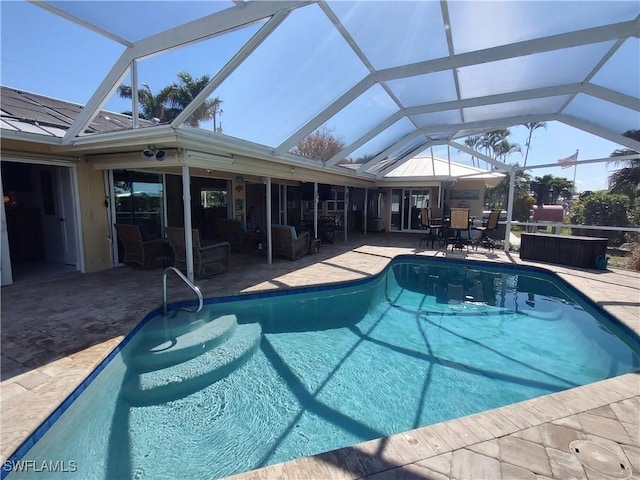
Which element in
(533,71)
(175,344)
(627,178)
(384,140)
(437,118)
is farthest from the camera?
(627,178)

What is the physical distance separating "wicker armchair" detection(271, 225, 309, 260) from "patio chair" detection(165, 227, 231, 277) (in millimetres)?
1888

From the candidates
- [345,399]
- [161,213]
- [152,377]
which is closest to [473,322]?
[345,399]

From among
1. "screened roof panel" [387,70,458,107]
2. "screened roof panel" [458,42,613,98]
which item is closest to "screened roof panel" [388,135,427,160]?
"screened roof panel" [387,70,458,107]

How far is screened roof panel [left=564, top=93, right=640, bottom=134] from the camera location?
23.3 ft

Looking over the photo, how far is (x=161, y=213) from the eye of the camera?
28.7 ft

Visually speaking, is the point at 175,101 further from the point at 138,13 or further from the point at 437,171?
the point at 437,171

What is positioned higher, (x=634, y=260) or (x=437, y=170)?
(x=437, y=170)

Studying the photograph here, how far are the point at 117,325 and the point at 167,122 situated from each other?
3.25 m

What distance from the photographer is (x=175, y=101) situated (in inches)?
191

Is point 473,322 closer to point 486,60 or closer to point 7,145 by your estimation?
point 486,60

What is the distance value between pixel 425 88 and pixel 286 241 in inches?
206

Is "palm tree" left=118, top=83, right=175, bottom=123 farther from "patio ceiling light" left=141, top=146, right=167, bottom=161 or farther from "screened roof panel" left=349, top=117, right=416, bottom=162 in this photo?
"screened roof panel" left=349, top=117, right=416, bottom=162

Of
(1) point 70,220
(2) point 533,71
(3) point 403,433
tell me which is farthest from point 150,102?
(2) point 533,71

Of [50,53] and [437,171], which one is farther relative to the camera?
[437,171]
